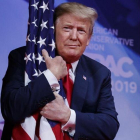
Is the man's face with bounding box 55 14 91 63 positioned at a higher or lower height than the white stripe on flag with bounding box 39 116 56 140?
higher

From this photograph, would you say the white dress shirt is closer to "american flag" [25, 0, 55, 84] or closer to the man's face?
"american flag" [25, 0, 55, 84]

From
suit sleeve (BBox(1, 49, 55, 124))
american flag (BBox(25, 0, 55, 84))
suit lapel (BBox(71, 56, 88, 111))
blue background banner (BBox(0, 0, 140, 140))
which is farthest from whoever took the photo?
blue background banner (BBox(0, 0, 140, 140))

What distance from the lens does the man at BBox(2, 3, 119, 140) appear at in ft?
6.21

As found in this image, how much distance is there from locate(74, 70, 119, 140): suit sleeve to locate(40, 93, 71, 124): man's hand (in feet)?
0.33

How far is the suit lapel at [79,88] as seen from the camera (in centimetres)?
213

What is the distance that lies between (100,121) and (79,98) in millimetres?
190

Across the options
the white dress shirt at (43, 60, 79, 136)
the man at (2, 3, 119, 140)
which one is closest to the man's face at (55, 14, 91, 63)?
the man at (2, 3, 119, 140)

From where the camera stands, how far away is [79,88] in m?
2.19

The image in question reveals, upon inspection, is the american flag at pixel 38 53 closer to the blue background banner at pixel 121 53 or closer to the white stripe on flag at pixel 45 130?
the white stripe on flag at pixel 45 130

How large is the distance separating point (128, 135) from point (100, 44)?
94cm

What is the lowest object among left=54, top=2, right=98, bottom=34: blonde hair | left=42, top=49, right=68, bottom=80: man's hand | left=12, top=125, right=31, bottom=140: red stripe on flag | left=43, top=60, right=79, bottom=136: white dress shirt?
left=12, top=125, right=31, bottom=140: red stripe on flag

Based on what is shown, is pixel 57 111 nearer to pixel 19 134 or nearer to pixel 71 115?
pixel 71 115

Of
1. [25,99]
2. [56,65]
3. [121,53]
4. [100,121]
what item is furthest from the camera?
[121,53]

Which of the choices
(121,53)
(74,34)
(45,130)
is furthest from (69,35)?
(121,53)
